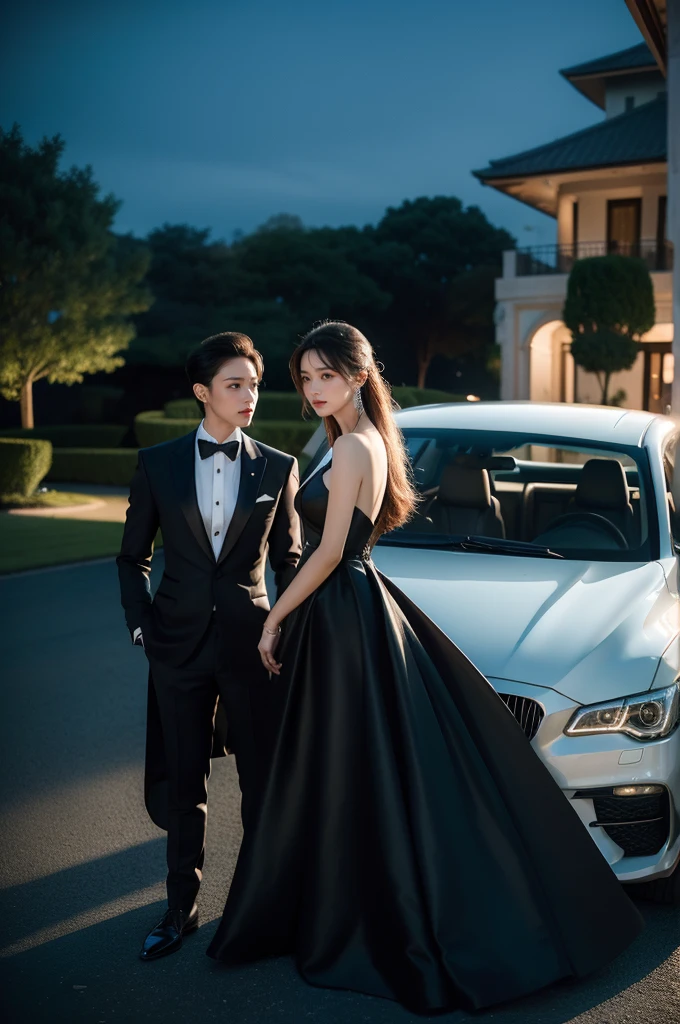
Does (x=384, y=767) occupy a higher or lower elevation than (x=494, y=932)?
higher

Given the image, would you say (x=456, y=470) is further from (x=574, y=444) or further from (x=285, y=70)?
(x=285, y=70)

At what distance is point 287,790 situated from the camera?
3.31 m

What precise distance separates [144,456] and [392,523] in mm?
884

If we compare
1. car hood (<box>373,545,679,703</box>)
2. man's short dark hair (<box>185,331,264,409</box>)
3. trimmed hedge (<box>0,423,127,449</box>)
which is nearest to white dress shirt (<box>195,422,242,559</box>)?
man's short dark hair (<box>185,331,264,409</box>)

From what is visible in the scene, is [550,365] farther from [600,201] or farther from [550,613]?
[550,613]

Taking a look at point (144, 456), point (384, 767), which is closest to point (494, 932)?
point (384, 767)

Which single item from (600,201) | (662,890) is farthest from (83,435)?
(662,890)

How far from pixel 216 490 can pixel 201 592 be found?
1.16ft

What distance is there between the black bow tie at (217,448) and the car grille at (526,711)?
1.25 metres

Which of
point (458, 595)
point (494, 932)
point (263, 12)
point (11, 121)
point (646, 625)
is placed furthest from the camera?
point (263, 12)

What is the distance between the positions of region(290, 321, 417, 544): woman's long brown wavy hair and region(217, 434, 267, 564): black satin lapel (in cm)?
28

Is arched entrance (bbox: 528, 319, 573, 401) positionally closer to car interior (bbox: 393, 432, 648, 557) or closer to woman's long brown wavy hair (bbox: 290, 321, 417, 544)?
car interior (bbox: 393, 432, 648, 557)

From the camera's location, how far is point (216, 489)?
3533 mm

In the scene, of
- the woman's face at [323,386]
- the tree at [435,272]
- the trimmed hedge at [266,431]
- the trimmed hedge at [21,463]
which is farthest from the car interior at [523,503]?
the tree at [435,272]
